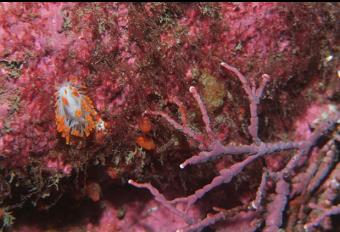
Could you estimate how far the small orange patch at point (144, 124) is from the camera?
9.46ft

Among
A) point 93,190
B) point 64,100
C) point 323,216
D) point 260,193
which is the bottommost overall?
point 323,216

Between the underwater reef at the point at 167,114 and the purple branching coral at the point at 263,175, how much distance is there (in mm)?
13

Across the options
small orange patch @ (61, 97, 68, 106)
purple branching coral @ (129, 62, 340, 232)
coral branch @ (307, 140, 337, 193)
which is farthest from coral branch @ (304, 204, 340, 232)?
small orange patch @ (61, 97, 68, 106)

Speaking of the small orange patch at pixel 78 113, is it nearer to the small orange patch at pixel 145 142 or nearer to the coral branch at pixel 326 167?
the small orange patch at pixel 145 142

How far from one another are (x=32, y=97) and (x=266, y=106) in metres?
2.17

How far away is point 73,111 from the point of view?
2.54 meters

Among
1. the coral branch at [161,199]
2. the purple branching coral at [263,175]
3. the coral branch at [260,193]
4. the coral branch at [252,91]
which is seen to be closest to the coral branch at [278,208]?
the purple branching coral at [263,175]

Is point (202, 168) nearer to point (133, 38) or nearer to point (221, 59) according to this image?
point (221, 59)

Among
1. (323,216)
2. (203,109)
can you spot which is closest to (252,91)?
(203,109)

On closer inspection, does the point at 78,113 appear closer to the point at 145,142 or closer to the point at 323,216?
the point at 145,142

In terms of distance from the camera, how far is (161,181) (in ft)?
11.4

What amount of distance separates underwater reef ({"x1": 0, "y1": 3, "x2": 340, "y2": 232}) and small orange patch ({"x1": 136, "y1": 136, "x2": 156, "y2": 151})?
16mm

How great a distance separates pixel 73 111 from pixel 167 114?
0.77 m

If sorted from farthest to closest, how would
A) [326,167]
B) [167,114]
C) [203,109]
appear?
[326,167] → [167,114] → [203,109]
